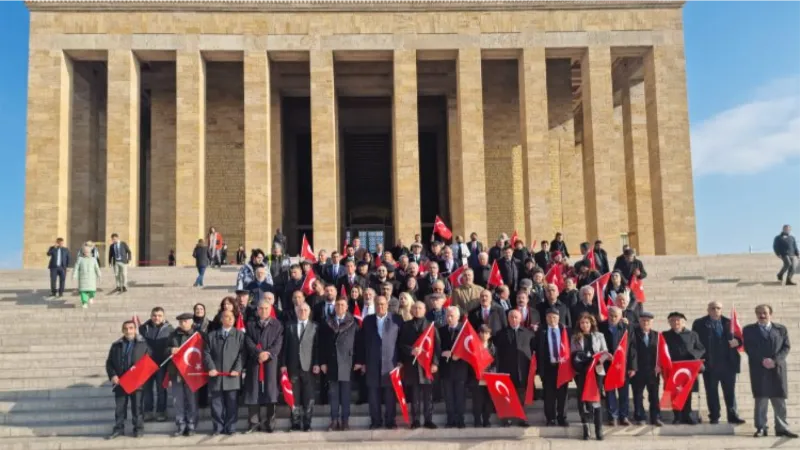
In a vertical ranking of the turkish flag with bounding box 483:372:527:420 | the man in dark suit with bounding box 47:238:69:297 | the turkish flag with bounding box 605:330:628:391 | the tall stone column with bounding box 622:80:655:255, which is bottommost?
the turkish flag with bounding box 483:372:527:420

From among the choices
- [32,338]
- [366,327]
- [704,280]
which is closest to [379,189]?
[704,280]

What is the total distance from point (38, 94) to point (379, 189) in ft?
49.7

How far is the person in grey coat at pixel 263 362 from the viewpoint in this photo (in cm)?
874

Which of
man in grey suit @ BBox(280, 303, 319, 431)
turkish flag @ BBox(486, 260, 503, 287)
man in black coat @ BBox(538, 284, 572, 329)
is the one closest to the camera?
man in grey suit @ BBox(280, 303, 319, 431)

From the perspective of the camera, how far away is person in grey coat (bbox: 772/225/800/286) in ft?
52.3

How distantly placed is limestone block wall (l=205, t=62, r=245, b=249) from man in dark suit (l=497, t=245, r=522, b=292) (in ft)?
57.6

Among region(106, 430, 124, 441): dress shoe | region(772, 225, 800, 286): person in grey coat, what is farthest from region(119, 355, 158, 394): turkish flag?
region(772, 225, 800, 286): person in grey coat

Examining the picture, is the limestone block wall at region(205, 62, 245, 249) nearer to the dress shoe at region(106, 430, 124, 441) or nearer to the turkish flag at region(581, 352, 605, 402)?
the dress shoe at region(106, 430, 124, 441)

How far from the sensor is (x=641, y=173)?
27.5 metres

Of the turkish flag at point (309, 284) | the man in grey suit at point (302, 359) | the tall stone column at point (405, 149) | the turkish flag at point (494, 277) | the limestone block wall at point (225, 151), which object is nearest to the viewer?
the man in grey suit at point (302, 359)

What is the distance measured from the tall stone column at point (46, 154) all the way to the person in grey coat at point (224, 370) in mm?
17870

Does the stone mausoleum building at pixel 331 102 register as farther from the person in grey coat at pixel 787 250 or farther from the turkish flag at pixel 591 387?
the turkish flag at pixel 591 387

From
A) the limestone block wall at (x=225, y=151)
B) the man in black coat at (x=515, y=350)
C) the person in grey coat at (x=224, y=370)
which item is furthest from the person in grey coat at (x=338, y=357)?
the limestone block wall at (x=225, y=151)

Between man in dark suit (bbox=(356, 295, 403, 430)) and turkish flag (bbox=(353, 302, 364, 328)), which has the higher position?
turkish flag (bbox=(353, 302, 364, 328))
